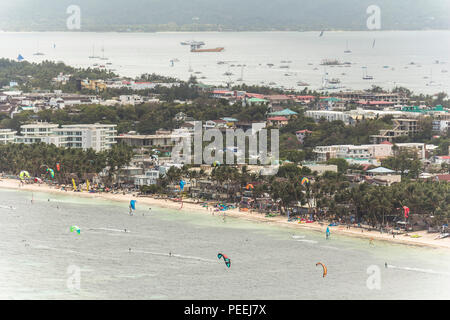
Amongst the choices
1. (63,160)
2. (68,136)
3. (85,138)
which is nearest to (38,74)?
(68,136)

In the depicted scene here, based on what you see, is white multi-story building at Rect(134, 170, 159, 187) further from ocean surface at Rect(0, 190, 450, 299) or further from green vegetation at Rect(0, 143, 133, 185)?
ocean surface at Rect(0, 190, 450, 299)

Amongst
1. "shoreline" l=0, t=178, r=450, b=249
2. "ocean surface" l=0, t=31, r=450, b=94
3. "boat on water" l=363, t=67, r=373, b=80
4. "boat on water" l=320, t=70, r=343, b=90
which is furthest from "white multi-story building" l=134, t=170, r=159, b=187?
"boat on water" l=363, t=67, r=373, b=80

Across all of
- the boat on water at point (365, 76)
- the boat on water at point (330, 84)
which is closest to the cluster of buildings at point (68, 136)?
the boat on water at point (330, 84)

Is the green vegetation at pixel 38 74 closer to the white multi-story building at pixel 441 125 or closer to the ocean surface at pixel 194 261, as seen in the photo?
the white multi-story building at pixel 441 125

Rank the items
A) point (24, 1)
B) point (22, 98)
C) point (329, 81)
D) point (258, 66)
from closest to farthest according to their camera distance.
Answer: point (22, 98) < point (329, 81) < point (258, 66) < point (24, 1)

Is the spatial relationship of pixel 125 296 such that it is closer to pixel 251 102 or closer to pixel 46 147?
pixel 46 147
